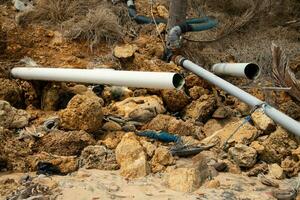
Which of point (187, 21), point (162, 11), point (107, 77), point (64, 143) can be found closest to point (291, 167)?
point (107, 77)

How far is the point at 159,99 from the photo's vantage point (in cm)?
538

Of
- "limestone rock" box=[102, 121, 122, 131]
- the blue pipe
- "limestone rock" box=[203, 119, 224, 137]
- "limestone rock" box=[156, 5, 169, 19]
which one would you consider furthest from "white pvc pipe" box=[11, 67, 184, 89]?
"limestone rock" box=[156, 5, 169, 19]

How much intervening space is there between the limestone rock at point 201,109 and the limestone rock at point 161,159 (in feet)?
4.00

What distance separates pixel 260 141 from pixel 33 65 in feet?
10.2

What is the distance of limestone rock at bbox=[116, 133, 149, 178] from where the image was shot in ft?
12.5

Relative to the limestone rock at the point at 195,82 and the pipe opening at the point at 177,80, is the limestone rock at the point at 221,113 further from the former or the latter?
the pipe opening at the point at 177,80

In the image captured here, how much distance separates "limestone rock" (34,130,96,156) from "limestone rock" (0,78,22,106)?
100cm

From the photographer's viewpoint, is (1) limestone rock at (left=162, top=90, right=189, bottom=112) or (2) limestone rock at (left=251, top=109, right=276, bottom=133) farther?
(1) limestone rock at (left=162, top=90, right=189, bottom=112)

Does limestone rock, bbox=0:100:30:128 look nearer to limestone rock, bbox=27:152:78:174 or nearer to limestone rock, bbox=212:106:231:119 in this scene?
limestone rock, bbox=27:152:78:174

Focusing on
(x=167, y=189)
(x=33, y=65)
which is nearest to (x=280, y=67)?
(x=167, y=189)

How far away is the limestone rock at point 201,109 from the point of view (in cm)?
521

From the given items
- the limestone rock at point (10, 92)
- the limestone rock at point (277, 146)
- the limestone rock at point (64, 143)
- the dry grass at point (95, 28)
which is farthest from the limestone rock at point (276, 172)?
the dry grass at point (95, 28)

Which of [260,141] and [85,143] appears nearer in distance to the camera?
[85,143]

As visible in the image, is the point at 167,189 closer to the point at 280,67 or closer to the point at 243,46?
the point at 280,67
